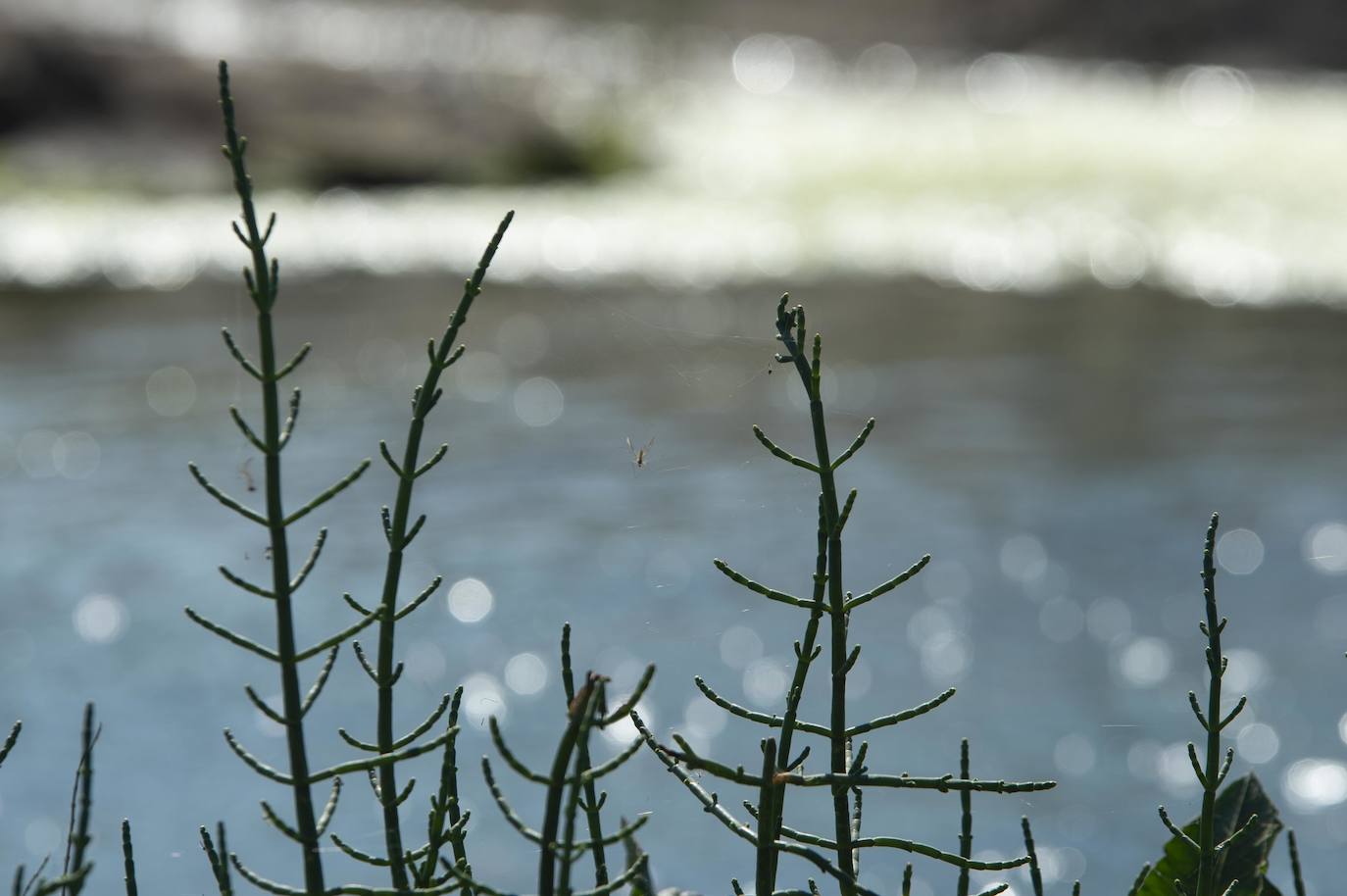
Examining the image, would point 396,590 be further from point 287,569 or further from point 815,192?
point 815,192

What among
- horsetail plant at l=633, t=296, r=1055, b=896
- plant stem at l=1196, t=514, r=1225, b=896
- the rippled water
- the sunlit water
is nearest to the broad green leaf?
plant stem at l=1196, t=514, r=1225, b=896

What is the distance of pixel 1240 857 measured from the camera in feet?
2.80

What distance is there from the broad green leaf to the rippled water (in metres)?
0.64

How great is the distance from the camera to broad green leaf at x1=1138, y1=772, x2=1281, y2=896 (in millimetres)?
Answer: 836

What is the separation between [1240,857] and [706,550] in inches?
94.6

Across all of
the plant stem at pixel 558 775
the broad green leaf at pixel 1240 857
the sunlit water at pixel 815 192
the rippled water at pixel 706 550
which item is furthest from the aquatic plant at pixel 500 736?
the sunlit water at pixel 815 192

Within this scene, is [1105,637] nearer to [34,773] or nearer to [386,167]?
[34,773]

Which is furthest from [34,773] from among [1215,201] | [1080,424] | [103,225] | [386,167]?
Result: [1215,201]

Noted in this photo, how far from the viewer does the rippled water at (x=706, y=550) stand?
2.37m

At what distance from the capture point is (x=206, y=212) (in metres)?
6.45

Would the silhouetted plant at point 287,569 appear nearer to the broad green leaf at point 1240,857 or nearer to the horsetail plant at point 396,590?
the horsetail plant at point 396,590

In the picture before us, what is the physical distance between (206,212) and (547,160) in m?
1.61

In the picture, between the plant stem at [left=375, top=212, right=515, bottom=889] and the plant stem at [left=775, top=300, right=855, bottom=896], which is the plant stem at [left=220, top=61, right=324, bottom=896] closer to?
the plant stem at [left=375, top=212, right=515, bottom=889]

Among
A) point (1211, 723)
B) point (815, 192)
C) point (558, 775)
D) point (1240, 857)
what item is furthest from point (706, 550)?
point (815, 192)
